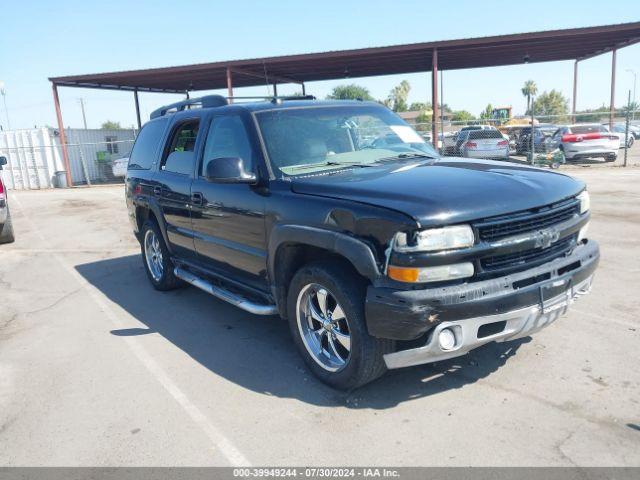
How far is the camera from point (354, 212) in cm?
312

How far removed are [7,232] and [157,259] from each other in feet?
17.9

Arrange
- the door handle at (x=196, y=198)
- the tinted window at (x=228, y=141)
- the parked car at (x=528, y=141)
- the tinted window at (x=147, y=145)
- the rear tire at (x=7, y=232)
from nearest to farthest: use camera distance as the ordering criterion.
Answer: the tinted window at (x=228, y=141)
the door handle at (x=196, y=198)
the tinted window at (x=147, y=145)
the rear tire at (x=7, y=232)
the parked car at (x=528, y=141)

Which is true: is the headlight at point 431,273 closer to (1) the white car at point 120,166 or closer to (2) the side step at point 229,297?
(2) the side step at point 229,297

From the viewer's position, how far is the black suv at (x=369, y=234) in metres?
2.94

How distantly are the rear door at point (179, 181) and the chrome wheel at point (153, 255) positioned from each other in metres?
0.63

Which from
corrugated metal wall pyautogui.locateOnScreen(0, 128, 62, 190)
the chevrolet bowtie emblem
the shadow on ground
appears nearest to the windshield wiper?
the chevrolet bowtie emblem

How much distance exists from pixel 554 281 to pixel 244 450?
2.11 metres

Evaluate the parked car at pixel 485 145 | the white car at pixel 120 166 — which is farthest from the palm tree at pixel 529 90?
the white car at pixel 120 166

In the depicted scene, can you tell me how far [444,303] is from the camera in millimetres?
2893

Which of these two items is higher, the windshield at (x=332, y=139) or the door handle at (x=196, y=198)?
the windshield at (x=332, y=139)

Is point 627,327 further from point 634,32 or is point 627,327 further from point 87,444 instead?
point 634,32

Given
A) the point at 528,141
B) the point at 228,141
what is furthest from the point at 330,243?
the point at 528,141

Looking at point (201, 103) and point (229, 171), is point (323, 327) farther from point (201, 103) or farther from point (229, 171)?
point (201, 103)

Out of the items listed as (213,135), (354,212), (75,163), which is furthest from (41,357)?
(75,163)
